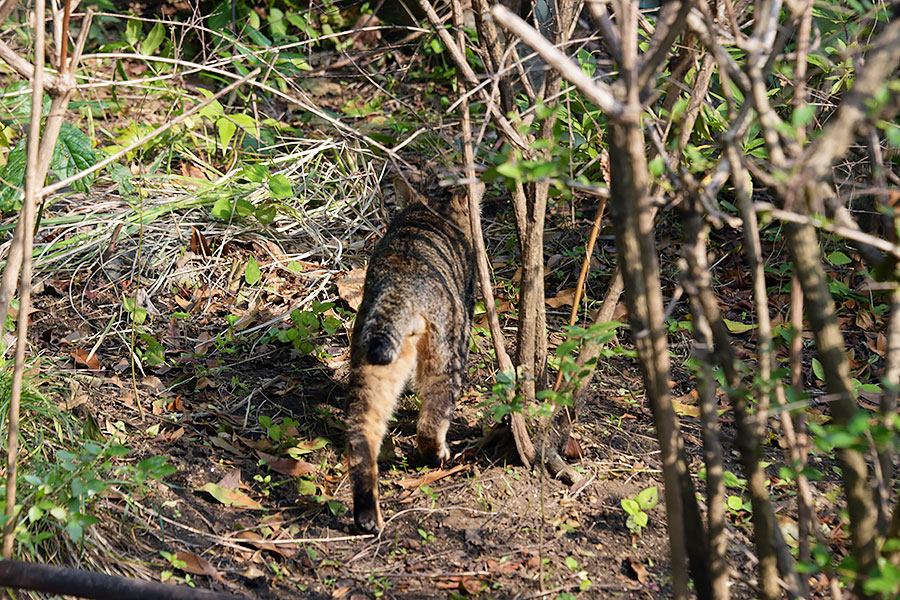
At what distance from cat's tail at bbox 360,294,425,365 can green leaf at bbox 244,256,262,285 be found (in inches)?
61.7

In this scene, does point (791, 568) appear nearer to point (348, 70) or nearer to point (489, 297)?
point (489, 297)

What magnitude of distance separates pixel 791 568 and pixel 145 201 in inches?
187

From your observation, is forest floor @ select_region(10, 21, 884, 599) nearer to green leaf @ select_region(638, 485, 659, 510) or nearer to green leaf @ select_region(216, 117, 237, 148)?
green leaf @ select_region(638, 485, 659, 510)

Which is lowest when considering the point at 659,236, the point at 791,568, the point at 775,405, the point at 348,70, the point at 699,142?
the point at 791,568

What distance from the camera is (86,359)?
445 centimetres

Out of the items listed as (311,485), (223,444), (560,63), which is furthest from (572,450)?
(560,63)

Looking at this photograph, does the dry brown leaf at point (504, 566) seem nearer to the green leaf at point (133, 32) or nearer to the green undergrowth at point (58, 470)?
the green undergrowth at point (58, 470)

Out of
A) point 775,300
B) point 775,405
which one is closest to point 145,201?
point 775,300

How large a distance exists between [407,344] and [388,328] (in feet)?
0.54

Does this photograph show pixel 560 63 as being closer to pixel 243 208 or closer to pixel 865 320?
pixel 243 208

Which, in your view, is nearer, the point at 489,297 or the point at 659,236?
the point at 489,297

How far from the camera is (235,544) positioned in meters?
3.39

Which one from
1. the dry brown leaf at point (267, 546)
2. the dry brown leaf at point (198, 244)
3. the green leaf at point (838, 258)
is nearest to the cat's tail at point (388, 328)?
the dry brown leaf at point (267, 546)

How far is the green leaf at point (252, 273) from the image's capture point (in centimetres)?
514
